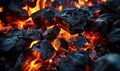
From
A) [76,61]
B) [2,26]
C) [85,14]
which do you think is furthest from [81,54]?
[2,26]

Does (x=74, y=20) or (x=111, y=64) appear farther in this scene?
(x=74, y=20)

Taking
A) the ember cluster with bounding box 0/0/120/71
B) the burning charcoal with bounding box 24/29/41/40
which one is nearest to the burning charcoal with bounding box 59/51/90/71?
the ember cluster with bounding box 0/0/120/71

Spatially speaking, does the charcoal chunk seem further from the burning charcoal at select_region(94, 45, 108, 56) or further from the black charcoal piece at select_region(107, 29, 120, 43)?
the black charcoal piece at select_region(107, 29, 120, 43)

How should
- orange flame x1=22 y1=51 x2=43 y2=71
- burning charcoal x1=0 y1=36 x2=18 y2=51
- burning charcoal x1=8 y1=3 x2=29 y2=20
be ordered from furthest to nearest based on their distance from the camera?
burning charcoal x1=8 y1=3 x2=29 y2=20, burning charcoal x1=0 y1=36 x2=18 y2=51, orange flame x1=22 y1=51 x2=43 y2=71

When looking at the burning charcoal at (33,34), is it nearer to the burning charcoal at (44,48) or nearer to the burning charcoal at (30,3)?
the burning charcoal at (44,48)

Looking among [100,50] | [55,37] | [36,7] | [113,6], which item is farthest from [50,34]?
[113,6]

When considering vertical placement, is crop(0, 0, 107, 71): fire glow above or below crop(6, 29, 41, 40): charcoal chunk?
below

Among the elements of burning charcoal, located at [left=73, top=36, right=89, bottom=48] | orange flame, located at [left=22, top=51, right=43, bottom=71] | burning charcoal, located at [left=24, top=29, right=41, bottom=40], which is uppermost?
burning charcoal, located at [left=24, top=29, right=41, bottom=40]

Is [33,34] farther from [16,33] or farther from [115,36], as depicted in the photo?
[115,36]
